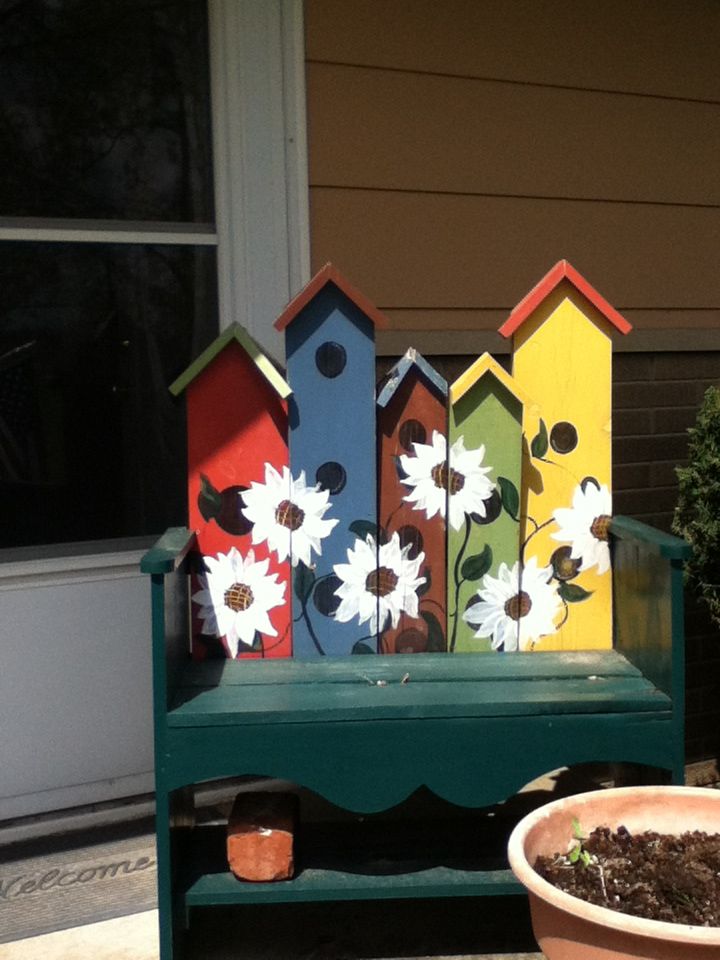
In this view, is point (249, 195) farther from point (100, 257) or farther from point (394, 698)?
point (394, 698)

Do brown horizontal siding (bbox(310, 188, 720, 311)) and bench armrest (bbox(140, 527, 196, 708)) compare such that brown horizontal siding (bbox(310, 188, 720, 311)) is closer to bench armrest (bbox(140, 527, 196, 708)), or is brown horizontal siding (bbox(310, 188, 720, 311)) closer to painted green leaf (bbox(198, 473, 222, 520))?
painted green leaf (bbox(198, 473, 222, 520))

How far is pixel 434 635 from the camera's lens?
7.48 feet

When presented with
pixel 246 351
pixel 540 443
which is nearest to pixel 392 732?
pixel 540 443

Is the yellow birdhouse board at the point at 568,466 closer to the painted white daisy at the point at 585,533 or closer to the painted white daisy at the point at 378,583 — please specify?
the painted white daisy at the point at 585,533

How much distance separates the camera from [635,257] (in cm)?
299

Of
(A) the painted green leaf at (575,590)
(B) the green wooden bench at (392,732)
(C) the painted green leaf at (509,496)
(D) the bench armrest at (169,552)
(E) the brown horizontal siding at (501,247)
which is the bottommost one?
(B) the green wooden bench at (392,732)

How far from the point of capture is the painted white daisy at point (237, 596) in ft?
7.22

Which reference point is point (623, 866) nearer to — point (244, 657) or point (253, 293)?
point (244, 657)

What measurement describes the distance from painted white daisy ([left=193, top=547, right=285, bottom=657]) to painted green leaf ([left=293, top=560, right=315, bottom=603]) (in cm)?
3

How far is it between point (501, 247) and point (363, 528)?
1029 mm

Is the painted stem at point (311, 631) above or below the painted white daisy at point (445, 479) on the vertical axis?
below

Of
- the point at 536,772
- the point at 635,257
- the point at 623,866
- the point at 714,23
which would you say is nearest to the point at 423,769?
the point at 536,772

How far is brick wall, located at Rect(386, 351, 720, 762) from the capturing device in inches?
119

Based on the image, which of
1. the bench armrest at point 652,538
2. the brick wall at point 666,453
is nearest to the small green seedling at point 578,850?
the bench armrest at point 652,538
